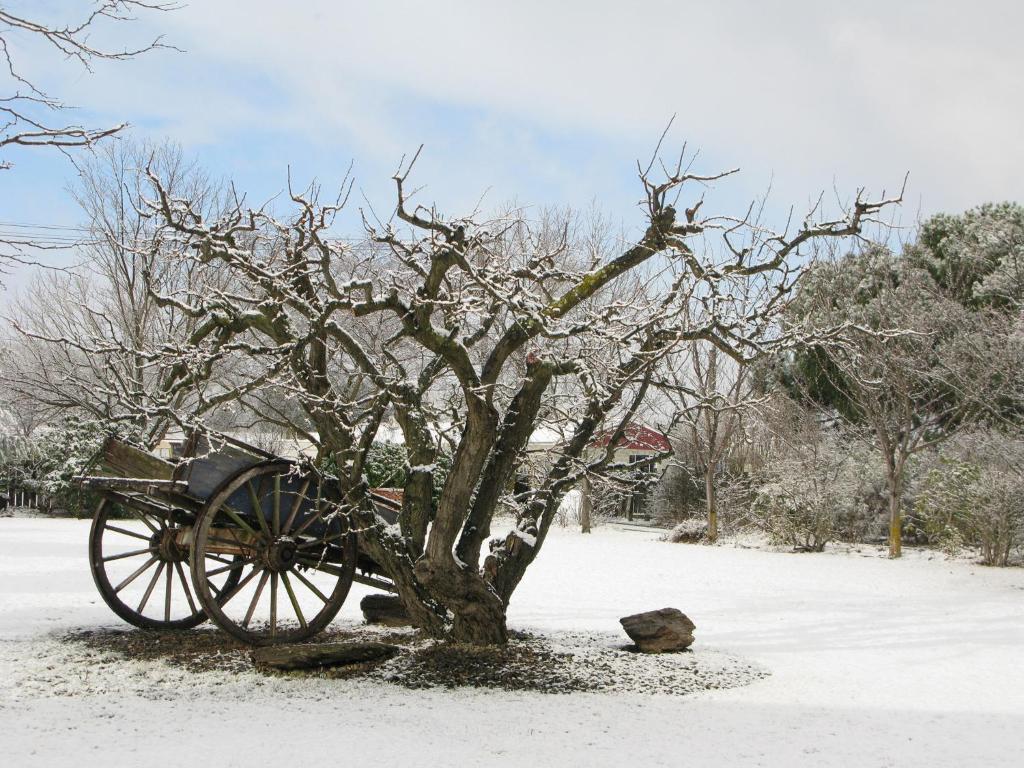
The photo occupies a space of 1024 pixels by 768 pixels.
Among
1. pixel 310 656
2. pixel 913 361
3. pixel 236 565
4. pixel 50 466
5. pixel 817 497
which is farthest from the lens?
pixel 50 466

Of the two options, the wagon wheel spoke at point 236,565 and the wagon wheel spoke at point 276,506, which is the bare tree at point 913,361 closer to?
the wagon wheel spoke at point 276,506

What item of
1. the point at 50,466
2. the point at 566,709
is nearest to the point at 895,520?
the point at 566,709

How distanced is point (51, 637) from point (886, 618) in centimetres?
786

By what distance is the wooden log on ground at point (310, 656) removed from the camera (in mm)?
6078

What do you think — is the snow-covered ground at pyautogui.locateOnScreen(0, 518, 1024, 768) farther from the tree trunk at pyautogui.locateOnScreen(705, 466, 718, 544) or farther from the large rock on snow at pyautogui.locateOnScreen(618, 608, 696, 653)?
the tree trunk at pyautogui.locateOnScreen(705, 466, 718, 544)

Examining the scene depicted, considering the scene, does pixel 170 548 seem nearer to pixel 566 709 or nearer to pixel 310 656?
pixel 310 656

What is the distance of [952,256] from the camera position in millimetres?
18406

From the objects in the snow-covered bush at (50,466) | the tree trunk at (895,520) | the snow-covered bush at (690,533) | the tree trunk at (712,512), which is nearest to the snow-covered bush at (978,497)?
the tree trunk at (895,520)

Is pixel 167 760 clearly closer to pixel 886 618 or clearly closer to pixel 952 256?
pixel 886 618

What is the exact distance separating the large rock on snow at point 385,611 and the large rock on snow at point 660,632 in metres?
2.00

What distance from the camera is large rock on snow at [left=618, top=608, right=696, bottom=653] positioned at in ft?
23.6

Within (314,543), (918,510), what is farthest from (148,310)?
(918,510)

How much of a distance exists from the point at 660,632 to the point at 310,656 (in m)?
2.71

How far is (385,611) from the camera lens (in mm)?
8102
